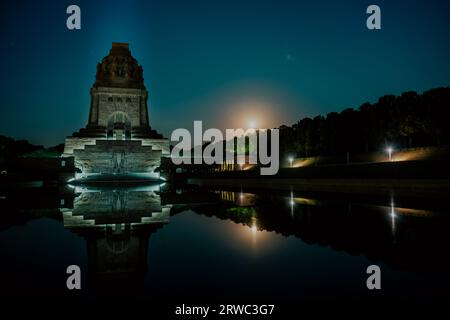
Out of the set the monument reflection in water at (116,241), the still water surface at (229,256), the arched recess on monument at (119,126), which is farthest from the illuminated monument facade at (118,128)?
the still water surface at (229,256)

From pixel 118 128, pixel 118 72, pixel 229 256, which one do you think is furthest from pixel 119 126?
pixel 229 256

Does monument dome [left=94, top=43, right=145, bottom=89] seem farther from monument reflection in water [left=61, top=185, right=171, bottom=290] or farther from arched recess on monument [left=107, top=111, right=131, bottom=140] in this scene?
monument reflection in water [left=61, top=185, right=171, bottom=290]

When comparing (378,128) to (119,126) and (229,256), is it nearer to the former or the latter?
(119,126)

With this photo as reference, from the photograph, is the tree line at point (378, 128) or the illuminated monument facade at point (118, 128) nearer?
the tree line at point (378, 128)

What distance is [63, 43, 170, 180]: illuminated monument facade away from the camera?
4153cm

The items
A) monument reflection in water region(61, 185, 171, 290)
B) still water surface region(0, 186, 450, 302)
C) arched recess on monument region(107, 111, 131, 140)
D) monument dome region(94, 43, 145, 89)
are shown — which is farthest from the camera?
monument dome region(94, 43, 145, 89)

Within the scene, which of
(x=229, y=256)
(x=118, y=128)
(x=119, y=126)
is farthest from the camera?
(x=119, y=126)

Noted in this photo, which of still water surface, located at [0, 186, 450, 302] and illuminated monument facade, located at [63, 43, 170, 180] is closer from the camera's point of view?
still water surface, located at [0, 186, 450, 302]

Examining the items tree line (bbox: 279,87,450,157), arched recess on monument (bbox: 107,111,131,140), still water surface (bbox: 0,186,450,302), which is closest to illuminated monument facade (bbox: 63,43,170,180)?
arched recess on monument (bbox: 107,111,131,140)

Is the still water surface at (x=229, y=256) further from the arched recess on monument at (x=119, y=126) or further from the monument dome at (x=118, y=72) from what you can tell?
the monument dome at (x=118, y=72)

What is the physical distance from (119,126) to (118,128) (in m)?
0.58

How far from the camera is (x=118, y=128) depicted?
4947 cm

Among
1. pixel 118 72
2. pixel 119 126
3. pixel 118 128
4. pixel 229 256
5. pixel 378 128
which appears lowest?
pixel 229 256

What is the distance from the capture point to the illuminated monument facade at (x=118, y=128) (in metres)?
41.5
